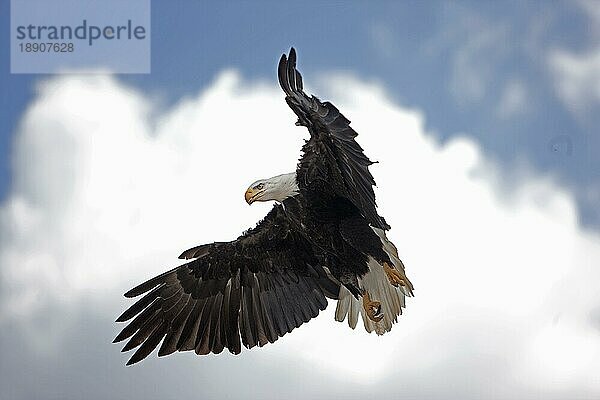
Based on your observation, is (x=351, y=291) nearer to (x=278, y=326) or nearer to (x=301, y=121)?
(x=278, y=326)

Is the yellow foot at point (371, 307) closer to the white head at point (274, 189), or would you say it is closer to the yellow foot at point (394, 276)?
the yellow foot at point (394, 276)

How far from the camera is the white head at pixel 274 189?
550 centimetres

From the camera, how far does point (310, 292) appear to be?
19.7ft

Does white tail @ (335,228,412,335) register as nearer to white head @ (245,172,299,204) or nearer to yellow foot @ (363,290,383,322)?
yellow foot @ (363,290,383,322)

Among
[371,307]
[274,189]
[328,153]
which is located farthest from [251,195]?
[371,307]

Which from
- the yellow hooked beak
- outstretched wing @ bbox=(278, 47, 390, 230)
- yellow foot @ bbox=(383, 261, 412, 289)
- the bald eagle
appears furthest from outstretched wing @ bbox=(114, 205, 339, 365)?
outstretched wing @ bbox=(278, 47, 390, 230)

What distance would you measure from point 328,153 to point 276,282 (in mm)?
1390

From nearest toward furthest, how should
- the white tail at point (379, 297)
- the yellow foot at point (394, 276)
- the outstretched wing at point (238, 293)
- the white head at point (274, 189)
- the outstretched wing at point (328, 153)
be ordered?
the outstretched wing at point (328, 153)
the white head at point (274, 189)
the yellow foot at point (394, 276)
the white tail at point (379, 297)
the outstretched wing at point (238, 293)

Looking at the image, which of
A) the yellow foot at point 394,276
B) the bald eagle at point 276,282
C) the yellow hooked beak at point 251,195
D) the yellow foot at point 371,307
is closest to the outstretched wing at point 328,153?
the bald eagle at point 276,282

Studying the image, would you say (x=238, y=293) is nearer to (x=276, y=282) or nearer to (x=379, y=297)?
(x=276, y=282)

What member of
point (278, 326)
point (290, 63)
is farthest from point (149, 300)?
point (290, 63)

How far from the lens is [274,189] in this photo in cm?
557

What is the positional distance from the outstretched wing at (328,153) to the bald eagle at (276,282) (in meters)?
0.10

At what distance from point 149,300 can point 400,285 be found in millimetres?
1587
